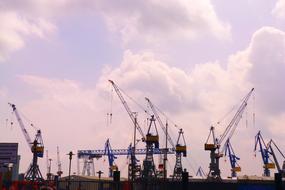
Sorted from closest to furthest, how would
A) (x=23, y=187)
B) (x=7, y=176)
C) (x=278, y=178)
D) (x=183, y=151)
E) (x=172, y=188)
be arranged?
(x=278, y=178)
(x=23, y=187)
(x=172, y=188)
(x=7, y=176)
(x=183, y=151)

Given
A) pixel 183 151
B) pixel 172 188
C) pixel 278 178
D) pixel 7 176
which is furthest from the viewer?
pixel 183 151

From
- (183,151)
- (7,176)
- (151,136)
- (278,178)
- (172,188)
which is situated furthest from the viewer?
(183,151)

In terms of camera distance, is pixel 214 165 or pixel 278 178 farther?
pixel 214 165

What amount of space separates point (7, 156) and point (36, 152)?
69.9 metres

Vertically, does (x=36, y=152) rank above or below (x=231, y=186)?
above

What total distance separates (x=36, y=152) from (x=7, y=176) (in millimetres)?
75021

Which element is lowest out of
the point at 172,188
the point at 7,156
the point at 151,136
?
the point at 172,188

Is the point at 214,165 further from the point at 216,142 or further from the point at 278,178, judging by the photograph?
the point at 278,178

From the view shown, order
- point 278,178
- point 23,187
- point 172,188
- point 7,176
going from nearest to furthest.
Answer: point 278,178, point 23,187, point 172,188, point 7,176

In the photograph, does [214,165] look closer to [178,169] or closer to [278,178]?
[178,169]

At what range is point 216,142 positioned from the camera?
195750 mm

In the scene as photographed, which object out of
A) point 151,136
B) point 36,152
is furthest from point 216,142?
point 36,152

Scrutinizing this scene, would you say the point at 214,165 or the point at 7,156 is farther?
the point at 214,165

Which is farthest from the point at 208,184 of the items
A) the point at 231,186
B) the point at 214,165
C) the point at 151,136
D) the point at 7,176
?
the point at 214,165
